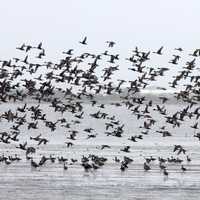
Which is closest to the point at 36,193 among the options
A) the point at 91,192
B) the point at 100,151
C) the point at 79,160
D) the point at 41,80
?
the point at 91,192

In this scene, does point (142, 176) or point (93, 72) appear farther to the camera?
point (142, 176)

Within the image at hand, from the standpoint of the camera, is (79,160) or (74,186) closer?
(74,186)

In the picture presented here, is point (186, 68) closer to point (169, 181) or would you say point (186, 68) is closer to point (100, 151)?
point (169, 181)

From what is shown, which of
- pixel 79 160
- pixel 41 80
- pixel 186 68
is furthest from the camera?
pixel 79 160

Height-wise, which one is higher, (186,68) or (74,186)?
(186,68)

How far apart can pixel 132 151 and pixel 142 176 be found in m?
33.8

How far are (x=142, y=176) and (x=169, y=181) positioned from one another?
3.35m

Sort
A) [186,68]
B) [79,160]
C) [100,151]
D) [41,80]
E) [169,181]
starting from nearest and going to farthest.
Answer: [186,68], [41,80], [169,181], [79,160], [100,151]

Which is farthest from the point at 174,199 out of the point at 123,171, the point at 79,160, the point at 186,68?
the point at 79,160

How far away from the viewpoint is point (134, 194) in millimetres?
51562

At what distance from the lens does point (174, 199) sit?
49781mm

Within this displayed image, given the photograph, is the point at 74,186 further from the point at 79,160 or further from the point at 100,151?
the point at 100,151

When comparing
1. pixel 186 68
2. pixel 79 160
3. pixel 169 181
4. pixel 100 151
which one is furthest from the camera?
pixel 100 151

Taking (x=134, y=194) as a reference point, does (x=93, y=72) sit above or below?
above
